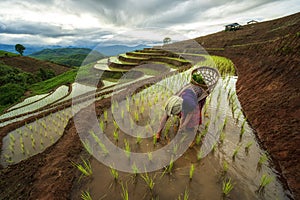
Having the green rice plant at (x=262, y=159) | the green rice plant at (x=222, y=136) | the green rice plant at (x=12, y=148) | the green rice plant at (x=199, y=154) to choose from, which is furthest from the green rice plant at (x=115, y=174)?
the green rice plant at (x=12, y=148)

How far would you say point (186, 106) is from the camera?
8.56 ft

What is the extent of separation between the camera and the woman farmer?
7.92ft

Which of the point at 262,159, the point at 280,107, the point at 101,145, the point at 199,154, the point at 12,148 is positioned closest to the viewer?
the point at 262,159

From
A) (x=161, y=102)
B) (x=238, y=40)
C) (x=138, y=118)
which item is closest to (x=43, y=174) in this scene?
(x=138, y=118)

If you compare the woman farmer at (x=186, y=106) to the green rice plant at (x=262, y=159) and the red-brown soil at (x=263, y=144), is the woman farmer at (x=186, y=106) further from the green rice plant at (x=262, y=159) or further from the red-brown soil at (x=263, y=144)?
the red-brown soil at (x=263, y=144)

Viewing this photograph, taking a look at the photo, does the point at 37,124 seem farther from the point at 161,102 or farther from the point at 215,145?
the point at 215,145

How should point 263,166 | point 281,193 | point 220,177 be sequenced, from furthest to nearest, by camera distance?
point 263,166, point 220,177, point 281,193

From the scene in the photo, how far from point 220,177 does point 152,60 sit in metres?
16.0

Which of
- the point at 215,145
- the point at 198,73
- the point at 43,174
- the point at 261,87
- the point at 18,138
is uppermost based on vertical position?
the point at 198,73

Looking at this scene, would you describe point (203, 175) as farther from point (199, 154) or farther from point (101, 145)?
point (101, 145)

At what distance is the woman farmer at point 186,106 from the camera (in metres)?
2.42

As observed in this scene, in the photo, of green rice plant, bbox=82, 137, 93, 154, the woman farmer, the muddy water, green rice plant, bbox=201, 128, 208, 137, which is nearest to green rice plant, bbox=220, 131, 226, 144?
the muddy water

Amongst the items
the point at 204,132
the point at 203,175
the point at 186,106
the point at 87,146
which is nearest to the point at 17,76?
the point at 87,146

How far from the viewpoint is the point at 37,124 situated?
4684mm
